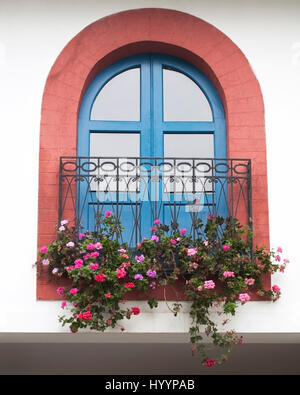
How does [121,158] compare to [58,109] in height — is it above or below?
below

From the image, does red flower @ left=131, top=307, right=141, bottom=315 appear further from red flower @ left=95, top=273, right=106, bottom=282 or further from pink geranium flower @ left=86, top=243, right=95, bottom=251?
pink geranium flower @ left=86, top=243, right=95, bottom=251

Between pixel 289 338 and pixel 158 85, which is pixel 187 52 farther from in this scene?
pixel 289 338

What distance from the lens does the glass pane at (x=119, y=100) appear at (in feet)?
24.1

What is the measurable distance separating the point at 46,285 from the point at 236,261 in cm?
170

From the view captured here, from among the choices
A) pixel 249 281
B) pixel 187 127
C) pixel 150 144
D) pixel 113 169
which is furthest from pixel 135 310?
pixel 187 127

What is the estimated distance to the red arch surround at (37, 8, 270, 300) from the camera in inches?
271

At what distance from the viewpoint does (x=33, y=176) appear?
22.5 ft

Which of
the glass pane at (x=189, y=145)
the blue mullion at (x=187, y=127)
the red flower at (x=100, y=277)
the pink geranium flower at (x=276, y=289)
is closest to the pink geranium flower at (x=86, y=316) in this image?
the red flower at (x=100, y=277)

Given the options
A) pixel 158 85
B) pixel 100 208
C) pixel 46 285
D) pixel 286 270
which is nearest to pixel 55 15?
pixel 158 85

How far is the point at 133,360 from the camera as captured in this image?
28.7 ft

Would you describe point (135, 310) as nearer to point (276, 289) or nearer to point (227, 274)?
point (227, 274)

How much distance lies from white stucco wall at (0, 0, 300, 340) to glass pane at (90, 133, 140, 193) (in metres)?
0.59

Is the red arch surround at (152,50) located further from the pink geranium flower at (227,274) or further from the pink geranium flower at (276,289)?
the pink geranium flower at (227,274)

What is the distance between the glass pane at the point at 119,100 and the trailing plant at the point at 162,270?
124 cm
